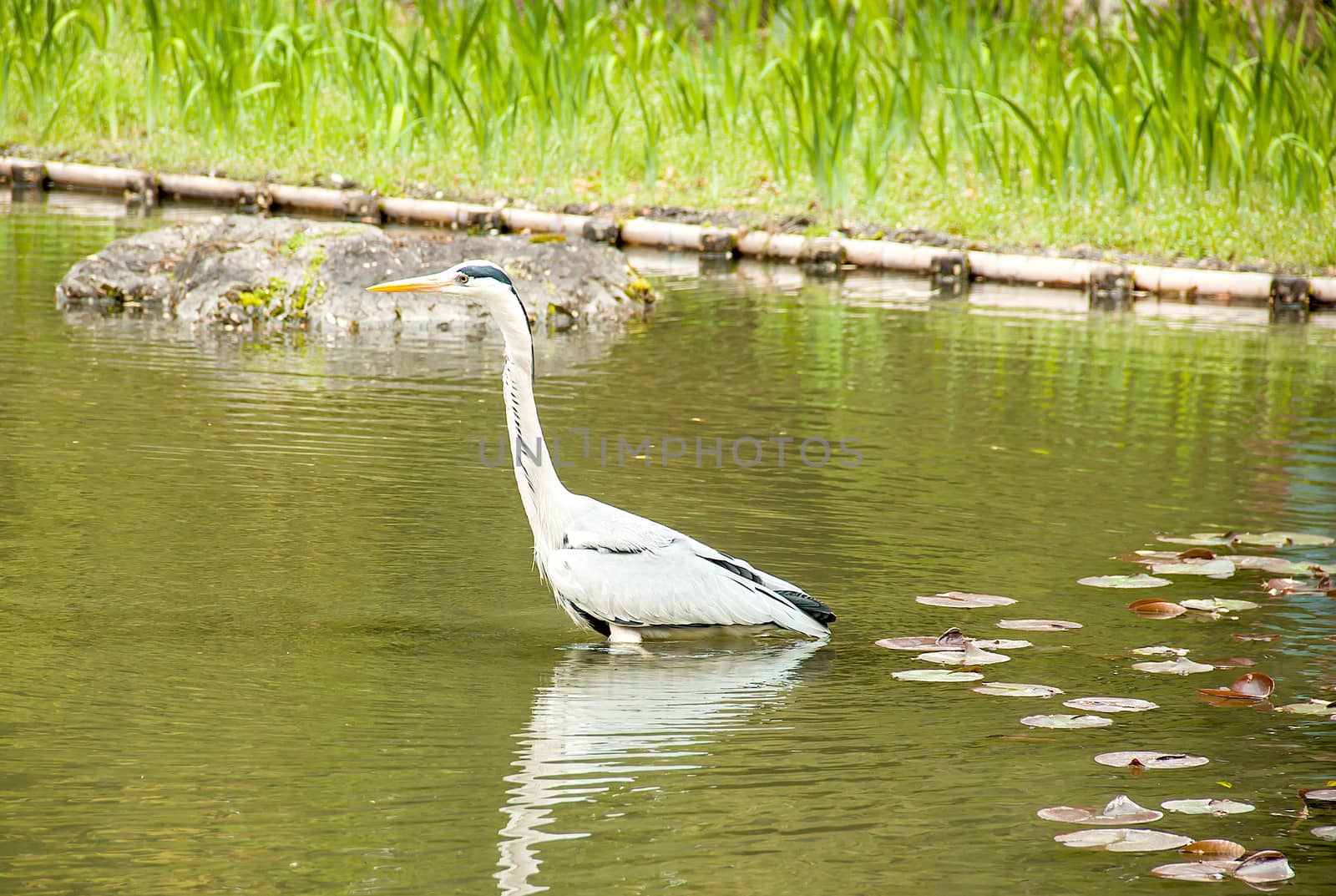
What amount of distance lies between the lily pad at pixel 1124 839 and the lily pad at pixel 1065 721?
2.37ft

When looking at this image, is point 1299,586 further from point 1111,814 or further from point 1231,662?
point 1111,814

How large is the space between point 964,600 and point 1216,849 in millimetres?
1954

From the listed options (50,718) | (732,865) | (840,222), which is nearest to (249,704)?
(50,718)

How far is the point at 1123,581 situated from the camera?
5773 millimetres

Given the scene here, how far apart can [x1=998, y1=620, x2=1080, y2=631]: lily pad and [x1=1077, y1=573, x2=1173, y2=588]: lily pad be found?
443mm

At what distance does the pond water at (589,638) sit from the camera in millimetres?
3660

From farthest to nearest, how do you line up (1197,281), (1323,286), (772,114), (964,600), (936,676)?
1. (772,114)
2. (1197,281)
3. (1323,286)
4. (964,600)
5. (936,676)

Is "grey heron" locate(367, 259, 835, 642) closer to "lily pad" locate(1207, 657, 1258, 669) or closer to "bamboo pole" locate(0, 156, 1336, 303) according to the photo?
"lily pad" locate(1207, 657, 1258, 669)

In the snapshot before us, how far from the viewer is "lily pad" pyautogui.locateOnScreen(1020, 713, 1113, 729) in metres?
4.45

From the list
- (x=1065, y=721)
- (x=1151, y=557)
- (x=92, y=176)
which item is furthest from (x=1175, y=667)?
(x=92, y=176)

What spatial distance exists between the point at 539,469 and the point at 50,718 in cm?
154

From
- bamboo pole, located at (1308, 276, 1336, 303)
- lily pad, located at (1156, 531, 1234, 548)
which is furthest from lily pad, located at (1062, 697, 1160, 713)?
bamboo pole, located at (1308, 276, 1336, 303)

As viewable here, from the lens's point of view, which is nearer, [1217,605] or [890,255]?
[1217,605]

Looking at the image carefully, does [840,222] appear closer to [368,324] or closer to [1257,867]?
[368,324]
